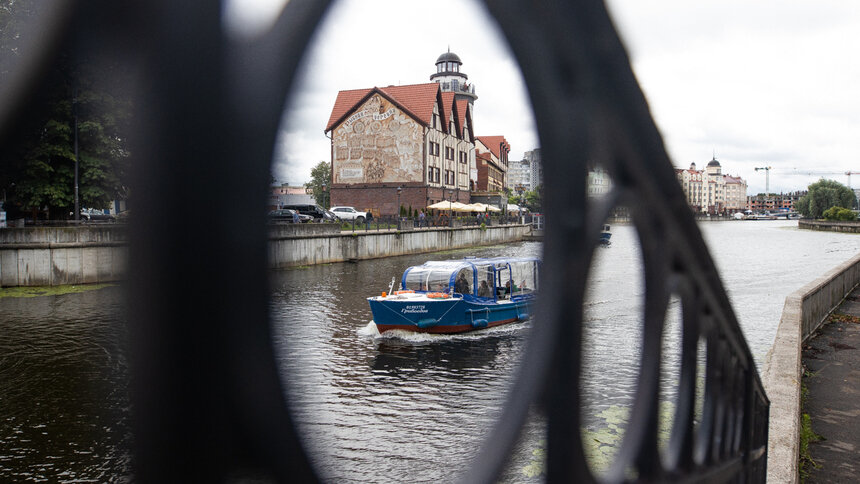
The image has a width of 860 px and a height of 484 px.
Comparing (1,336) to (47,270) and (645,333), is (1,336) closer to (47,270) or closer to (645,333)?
(47,270)

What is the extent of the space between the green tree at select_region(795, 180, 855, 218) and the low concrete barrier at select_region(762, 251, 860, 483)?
119m

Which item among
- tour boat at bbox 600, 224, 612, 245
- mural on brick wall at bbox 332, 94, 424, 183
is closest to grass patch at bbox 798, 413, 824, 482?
mural on brick wall at bbox 332, 94, 424, 183

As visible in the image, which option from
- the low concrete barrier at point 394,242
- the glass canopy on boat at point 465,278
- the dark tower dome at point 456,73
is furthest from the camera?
the low concrete barrier at point 394,242

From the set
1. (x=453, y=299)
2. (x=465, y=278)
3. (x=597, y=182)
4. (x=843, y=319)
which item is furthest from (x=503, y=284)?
(x=597, y=182)

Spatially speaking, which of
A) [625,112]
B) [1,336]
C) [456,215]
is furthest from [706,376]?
[456,215]

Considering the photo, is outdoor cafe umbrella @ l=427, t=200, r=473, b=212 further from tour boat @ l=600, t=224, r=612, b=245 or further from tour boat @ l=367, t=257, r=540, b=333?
tour boat @ l=600, t=224, r=612, b=245

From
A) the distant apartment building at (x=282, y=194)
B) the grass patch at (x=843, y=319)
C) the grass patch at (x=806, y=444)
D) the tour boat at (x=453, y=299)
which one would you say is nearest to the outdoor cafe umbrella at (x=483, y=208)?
the tour boat at (x=453, y=299)

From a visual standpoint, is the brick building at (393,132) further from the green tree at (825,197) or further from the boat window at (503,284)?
the green tree at (825,197)

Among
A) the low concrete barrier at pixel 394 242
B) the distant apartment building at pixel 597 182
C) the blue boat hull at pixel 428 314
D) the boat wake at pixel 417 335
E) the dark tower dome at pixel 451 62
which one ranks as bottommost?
the boat wake at pixel 417 335

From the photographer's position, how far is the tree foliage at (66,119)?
0.61m

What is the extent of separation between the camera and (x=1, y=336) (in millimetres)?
15000

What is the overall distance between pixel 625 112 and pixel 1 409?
12484mm

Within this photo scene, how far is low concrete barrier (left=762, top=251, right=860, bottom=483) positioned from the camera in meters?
5.25

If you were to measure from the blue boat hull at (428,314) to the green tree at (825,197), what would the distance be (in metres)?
120
